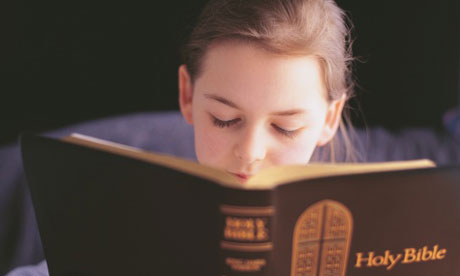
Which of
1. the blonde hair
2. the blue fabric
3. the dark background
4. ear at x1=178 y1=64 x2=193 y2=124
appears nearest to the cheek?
the blonde hair

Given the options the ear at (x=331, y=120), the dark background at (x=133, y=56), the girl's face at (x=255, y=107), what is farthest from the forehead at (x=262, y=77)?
the dark background at (x=133, y=56)

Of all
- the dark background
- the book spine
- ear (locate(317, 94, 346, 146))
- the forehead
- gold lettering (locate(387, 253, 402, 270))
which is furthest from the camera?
the dark background

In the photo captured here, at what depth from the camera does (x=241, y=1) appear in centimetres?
91

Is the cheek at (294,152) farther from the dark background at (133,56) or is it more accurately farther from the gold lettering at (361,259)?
the dark background at (133,56)

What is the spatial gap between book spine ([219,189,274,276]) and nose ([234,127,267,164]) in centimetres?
28

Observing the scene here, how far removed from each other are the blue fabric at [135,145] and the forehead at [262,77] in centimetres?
86

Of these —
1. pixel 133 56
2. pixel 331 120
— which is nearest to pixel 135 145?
pixel 133 56

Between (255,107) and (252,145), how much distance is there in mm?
66

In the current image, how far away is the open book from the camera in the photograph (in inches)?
21.4

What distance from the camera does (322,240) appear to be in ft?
1.93

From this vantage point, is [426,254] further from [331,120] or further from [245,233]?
[331,120]

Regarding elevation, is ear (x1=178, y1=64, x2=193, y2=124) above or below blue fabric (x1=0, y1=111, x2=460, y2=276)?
above

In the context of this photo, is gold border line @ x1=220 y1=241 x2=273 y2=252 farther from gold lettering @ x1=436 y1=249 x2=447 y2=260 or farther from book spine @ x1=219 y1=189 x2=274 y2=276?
gold lettering @ x1=436 y1=249 x2=447 y2=260

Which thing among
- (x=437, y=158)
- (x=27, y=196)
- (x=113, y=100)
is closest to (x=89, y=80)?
(x=113, y=100)
